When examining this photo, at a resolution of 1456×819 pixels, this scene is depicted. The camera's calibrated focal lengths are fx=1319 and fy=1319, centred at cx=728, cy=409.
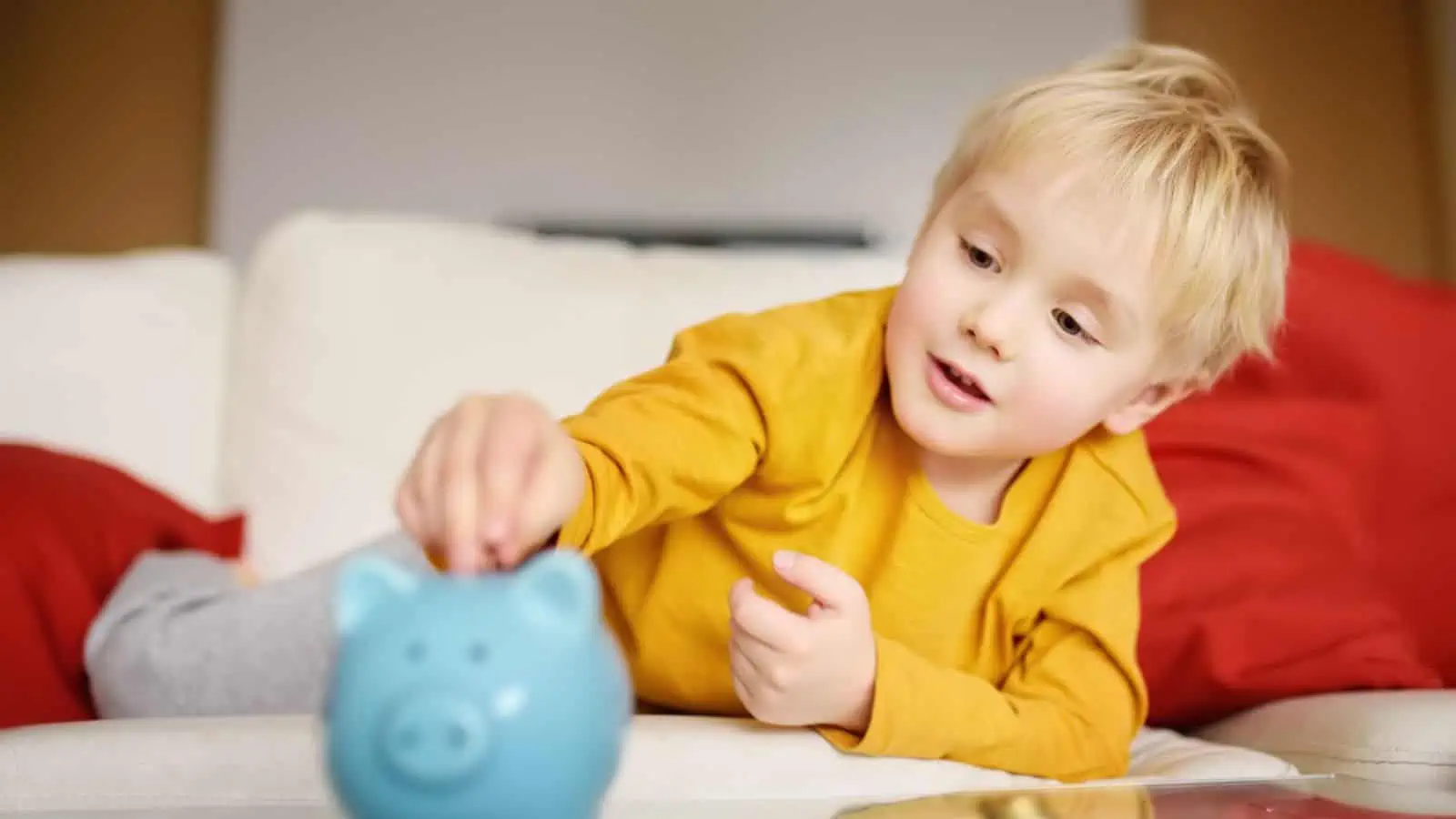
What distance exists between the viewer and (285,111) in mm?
2652

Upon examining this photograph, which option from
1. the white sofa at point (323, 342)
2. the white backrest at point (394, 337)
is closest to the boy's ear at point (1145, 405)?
the white sofa at point (323, 342)

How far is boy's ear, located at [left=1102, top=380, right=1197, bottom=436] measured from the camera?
92 cm

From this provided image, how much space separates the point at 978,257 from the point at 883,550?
0.69 feet

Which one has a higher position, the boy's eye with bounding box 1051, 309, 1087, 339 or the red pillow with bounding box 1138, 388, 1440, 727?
the boy's eye with bounding box 1051, 309, 1087, 339

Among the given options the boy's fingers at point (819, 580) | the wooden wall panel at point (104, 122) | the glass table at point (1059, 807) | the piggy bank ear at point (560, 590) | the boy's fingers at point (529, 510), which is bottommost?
the wooden wall panel at point (104, 122)

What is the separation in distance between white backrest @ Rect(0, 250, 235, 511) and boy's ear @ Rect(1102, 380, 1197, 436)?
90 cm

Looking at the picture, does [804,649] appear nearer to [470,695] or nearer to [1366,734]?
[470,695]

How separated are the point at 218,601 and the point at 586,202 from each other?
5.88 ft

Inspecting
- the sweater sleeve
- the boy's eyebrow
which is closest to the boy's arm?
the sweater sleeve

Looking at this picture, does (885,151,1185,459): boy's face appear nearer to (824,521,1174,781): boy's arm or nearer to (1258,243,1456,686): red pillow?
(824,521,1174,781): boy's arm

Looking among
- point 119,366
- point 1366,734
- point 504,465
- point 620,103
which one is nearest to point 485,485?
point 504,465

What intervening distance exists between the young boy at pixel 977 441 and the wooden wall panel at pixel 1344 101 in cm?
201

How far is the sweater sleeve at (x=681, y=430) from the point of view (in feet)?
2.02

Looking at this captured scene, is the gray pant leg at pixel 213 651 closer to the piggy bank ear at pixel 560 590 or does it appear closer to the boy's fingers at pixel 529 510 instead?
the boy's fingers at pixel 529 510
